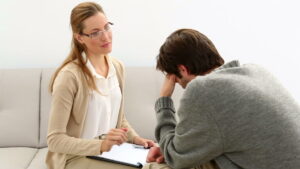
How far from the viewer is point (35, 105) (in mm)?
2033

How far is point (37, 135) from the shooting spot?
6.59 feet

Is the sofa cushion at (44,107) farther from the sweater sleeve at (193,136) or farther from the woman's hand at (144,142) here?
the sweater sleeve at (193,136)

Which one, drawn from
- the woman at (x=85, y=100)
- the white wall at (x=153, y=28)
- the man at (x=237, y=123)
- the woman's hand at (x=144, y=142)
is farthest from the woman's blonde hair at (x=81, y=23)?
the white wall at (x=153, y=28)

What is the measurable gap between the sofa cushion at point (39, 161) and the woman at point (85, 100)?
14 cm

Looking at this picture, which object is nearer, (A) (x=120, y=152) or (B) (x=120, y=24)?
(A) (x=120, y=152)

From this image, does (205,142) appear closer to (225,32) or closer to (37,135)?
(37,135)

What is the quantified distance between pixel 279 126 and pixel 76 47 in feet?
3.14

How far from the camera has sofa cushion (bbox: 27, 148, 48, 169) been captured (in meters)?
1.75

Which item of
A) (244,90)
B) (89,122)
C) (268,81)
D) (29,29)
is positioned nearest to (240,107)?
(244,90)

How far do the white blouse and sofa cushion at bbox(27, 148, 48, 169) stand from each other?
36cm

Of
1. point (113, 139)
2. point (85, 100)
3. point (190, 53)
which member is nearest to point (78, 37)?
point (85, 100)

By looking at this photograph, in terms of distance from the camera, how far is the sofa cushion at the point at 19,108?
6.53ft

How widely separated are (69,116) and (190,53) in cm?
63

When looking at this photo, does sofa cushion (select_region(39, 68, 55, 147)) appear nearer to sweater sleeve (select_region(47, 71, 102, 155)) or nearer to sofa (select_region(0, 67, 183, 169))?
sofa (select_region(0, 67, 183, 169))
